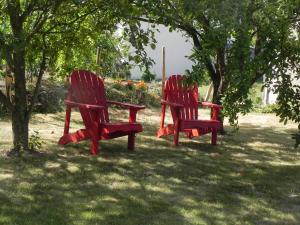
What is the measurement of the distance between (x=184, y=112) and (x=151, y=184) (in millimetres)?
3225

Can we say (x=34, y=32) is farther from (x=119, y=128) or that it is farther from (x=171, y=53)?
(x=171, y=53)

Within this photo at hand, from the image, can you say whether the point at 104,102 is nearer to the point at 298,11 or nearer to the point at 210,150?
the point at 210,150

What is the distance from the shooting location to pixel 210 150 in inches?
309

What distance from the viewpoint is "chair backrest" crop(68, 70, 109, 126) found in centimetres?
689

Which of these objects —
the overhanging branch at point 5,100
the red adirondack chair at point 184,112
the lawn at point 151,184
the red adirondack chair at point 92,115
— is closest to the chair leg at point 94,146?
the red adirondack chair at point 92,115

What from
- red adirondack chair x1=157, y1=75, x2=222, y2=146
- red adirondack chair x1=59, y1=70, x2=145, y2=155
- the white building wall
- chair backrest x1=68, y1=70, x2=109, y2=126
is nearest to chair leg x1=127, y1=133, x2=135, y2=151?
red adirondack chair x1=59, y1=70, x2=145, y2=155

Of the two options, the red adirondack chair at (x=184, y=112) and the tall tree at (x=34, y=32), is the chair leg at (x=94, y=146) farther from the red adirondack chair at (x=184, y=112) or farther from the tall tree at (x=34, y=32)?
the red adirondack chair at (x=184, y=112)

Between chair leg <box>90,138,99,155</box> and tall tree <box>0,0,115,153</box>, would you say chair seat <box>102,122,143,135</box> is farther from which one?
tall tree <box>0,0,115,153</box>

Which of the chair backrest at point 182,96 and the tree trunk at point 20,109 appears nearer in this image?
the tree trunk at point 20,109

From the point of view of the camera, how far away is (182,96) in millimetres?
8578

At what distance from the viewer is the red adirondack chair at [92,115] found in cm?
676

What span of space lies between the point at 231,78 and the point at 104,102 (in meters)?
3.07

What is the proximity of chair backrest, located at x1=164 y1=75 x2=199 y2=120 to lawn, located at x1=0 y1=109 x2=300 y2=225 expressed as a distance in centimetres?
53

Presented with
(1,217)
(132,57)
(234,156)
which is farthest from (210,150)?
(1,217)
